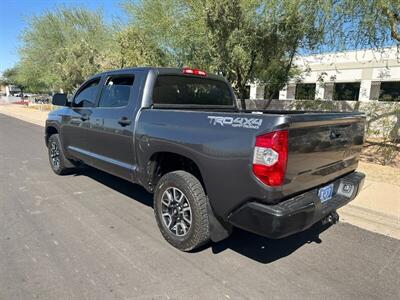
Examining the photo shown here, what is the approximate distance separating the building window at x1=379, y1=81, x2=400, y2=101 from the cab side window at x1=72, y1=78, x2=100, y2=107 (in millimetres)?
21474

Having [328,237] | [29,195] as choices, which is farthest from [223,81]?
[29,195]

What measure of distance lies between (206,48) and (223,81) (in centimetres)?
488

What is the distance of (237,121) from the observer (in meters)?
2.82

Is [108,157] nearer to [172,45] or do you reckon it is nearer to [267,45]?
[267,45]

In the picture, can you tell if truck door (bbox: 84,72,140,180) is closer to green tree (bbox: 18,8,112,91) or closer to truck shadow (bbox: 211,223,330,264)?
truck shadow (bbox: 211,223,330,264)

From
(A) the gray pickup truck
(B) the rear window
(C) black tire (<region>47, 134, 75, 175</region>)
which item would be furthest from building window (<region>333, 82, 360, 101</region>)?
(C) black tire (<region>47, 134, 75, 175</region>)

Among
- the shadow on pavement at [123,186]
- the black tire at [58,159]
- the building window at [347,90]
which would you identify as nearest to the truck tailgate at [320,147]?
the shadow on pavement at [123,186]

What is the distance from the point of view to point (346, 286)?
9.74 feet

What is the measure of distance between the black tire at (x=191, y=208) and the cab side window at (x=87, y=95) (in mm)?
2213

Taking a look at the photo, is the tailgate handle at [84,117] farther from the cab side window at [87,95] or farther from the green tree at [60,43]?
the green tree at [60,43]

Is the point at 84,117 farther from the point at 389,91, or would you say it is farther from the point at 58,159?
the point at 389,91

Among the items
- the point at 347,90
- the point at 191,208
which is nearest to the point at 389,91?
the point at 347,90

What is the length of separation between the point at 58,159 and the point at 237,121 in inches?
187

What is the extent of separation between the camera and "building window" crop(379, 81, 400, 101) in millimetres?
21844
